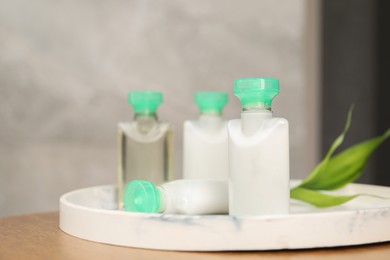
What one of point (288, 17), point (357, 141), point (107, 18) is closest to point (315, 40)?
point (288, 17)

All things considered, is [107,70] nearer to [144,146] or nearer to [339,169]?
[144,146]

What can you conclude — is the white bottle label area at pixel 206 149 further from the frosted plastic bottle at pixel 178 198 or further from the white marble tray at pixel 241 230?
the white marble tray at pixel 241 230

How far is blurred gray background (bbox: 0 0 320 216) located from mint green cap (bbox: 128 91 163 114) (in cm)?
46

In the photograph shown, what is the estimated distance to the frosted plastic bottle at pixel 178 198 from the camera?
0.55m

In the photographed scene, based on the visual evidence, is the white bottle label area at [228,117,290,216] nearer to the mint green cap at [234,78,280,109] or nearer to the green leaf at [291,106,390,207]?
the mint green cap at [234,78,280,109]

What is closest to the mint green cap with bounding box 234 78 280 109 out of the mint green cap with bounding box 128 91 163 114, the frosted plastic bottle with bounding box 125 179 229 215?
the frosted plastic bottle with bounding box 125 179 229 215

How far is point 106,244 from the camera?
49cm

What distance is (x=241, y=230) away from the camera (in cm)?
46

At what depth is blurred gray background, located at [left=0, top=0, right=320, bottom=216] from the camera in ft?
3.63

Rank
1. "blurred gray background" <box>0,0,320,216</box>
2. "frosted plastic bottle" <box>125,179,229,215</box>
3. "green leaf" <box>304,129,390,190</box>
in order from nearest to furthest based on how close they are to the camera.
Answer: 1. "frosted plastic bottle" <box>125,179,229,215</box>
2. "green leaf" <box>304,129,390,190</box>
3. "blurred gray background" <box>0,0,320,216</box>

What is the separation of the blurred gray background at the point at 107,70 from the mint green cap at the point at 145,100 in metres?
Result: 0.46

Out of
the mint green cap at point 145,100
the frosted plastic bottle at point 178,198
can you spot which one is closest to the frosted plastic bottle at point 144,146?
the mint green cap at point 145,100

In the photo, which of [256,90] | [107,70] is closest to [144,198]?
[256,90]

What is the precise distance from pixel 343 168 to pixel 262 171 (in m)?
0.19
